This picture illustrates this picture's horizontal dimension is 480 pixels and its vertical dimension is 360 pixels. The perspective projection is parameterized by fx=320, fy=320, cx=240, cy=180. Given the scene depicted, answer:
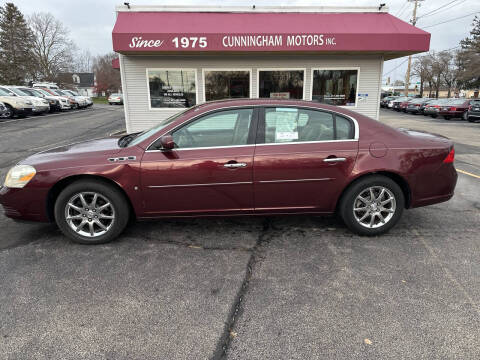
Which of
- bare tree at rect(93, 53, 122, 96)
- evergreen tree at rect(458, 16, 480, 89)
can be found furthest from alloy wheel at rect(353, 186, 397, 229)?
bare tree at rect(93, 53, 122, 96)

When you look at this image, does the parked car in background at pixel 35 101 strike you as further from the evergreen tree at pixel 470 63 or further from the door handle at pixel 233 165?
the evergreen tree at pixel 470 63

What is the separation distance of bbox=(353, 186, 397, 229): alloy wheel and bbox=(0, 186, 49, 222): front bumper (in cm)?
344

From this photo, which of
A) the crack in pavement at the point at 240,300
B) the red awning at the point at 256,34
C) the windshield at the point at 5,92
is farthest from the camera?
the windshield at the point at 5,92

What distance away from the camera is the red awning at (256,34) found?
30.0ft

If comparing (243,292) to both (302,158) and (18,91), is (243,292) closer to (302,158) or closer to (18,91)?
(302,158)

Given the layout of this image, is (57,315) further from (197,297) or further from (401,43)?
(401,43)

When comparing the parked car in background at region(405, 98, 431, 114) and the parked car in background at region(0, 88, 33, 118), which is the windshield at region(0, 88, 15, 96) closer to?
the parked car in background at region(0, 88, 33, 118)

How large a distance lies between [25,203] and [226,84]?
8.37m

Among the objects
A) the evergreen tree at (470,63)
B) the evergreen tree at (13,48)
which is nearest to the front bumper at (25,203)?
the evergreen tree at (470,63)

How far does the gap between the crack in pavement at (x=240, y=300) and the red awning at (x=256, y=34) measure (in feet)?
23.2

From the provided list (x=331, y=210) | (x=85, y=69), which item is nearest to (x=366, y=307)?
(x=331, y=210)

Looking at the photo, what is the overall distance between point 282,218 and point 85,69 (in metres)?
99.5

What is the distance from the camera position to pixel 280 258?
327cm

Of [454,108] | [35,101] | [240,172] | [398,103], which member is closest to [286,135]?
[240,172]
